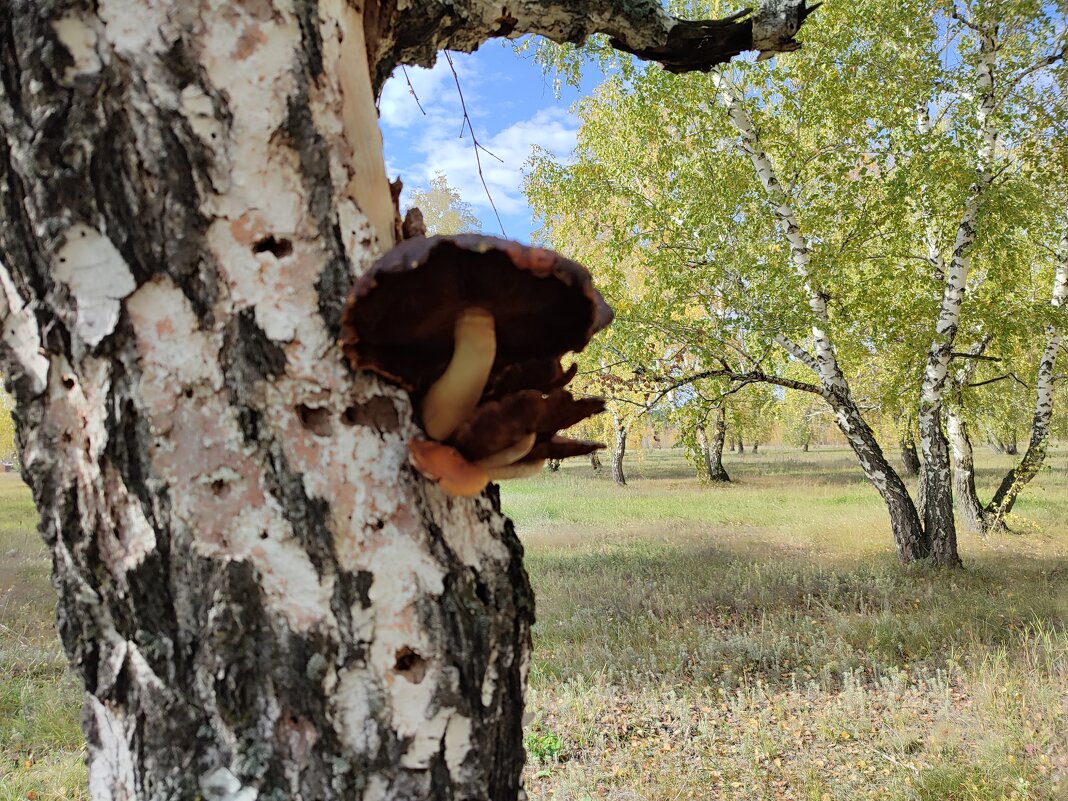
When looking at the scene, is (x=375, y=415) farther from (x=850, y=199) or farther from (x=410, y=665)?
(x=850, y=199)

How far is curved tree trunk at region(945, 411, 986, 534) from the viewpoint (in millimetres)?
11398

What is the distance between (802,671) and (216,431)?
5687 millimetres

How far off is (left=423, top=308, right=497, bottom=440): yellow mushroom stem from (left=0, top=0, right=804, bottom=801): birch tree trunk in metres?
0.07

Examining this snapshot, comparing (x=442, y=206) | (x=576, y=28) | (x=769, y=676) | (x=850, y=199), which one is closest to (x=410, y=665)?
(x=576, y=28)

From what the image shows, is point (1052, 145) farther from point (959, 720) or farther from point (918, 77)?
point (959, 720)

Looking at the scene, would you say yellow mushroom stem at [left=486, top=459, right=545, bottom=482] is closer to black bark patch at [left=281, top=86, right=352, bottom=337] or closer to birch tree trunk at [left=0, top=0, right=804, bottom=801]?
birch tree trunk at [left=0, top=0, right=804, bottom=801]

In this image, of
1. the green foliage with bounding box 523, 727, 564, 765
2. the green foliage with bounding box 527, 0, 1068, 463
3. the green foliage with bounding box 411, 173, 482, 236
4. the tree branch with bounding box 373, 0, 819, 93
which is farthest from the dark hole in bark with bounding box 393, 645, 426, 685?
the green foliage with bounding box 411, 173, 482, 236

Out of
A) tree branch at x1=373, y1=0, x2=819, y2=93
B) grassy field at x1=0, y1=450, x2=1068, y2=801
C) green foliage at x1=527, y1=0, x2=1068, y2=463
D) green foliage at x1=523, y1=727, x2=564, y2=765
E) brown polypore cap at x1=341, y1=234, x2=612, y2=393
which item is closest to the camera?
brown polypore cap at x1=341, y1=234, x2=612, y2=393

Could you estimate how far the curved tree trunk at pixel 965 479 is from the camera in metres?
11.4

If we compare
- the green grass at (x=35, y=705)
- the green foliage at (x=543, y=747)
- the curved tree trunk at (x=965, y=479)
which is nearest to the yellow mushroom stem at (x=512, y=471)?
the green foliage at (x=543, y=747)

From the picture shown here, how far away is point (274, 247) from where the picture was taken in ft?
2.94

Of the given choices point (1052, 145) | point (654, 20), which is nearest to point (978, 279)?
point (1052, 145)

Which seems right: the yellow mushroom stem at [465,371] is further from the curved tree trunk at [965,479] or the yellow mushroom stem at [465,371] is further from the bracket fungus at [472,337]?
the curved tree trunk at [965,479]

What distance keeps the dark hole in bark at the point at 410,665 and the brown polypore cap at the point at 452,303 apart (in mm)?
359
